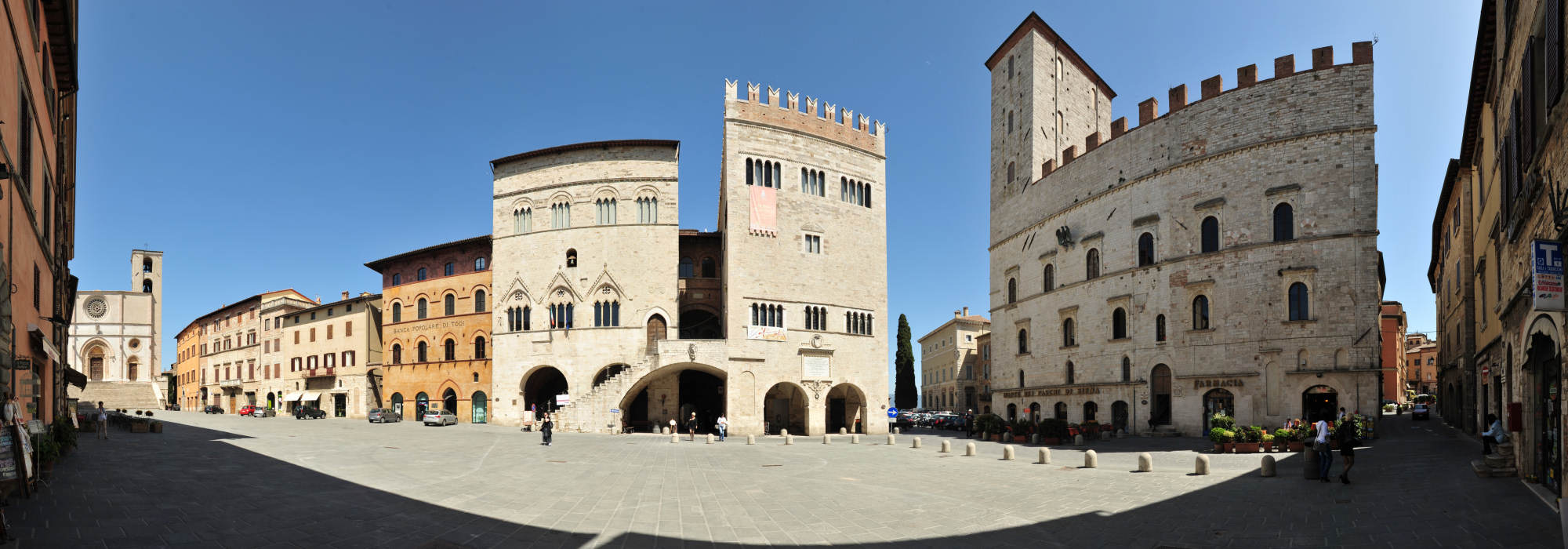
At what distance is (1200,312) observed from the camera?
34938mm

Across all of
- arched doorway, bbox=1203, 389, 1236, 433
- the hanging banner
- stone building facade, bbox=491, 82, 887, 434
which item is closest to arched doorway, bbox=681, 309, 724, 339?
stone building facade, bbox=491, 82, 887, 434

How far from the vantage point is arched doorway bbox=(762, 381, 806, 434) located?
155 feet

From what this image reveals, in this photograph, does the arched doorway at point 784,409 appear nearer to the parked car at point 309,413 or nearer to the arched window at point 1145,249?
the arched window at point 1145,249

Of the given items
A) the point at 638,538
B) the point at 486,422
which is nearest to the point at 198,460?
the point at 638,538

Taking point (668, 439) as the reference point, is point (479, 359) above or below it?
above

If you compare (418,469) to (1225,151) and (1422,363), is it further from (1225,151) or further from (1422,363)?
(1422,363)

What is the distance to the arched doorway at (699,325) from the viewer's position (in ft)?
165

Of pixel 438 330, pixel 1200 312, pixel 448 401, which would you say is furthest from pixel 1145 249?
pixel 438 330

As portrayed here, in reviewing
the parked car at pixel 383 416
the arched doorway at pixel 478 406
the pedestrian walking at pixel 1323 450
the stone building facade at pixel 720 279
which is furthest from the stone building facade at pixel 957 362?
the pedestrian walking at pixel 1323 450

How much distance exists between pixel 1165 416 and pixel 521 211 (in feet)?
121

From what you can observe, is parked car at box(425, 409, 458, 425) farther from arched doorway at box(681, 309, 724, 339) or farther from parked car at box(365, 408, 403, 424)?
arched doorway at box(681, 309, 724, 339)

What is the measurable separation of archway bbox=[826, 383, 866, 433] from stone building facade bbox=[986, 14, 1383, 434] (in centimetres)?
945

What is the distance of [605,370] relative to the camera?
148 feet

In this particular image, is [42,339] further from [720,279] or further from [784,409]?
[784,409]
